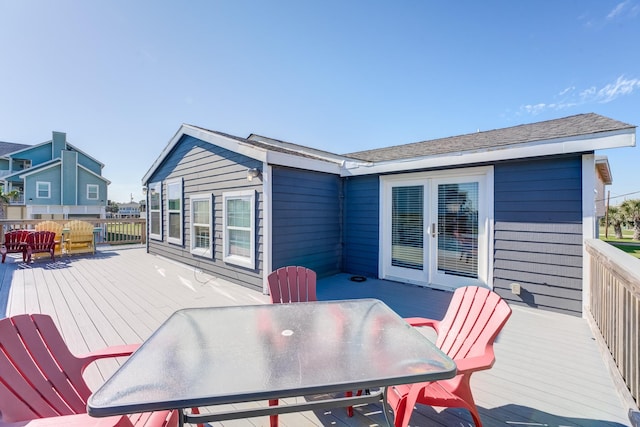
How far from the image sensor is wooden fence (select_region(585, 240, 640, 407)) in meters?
1.75

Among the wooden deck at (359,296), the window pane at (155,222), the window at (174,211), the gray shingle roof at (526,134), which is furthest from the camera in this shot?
the window pane at (155,222)

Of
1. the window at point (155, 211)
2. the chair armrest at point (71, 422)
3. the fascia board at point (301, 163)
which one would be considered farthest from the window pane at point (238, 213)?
the chair armrest at point (71, 422)

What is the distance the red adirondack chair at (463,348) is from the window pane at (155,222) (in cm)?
806

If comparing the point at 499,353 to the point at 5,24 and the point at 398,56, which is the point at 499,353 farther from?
the point at 5,24

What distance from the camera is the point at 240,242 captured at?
17.5ft

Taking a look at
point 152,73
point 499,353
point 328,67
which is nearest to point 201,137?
point 152,73

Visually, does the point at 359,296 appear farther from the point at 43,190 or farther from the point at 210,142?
the point at 43,190

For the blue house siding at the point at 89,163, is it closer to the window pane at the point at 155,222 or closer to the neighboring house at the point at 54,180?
the neighboring house at the point at 54,180

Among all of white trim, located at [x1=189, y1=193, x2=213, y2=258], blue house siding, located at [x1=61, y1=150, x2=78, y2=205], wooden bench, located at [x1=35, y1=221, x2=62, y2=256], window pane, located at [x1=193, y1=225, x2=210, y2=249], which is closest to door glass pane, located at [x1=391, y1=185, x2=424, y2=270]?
white trim, located at [x1=189, y1=193, x2=213, y2=258]

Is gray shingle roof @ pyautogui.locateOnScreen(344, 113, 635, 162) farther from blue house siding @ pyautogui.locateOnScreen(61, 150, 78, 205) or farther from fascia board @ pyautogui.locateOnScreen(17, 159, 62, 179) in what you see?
fascia board @ pyautogui.locateOnScreen(17, 159, 62, 179)

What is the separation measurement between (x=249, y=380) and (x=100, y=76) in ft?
31.4

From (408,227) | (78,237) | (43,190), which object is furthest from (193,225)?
(43,190)

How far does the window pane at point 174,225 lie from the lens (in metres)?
7.07

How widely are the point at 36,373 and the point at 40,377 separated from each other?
28 mm
